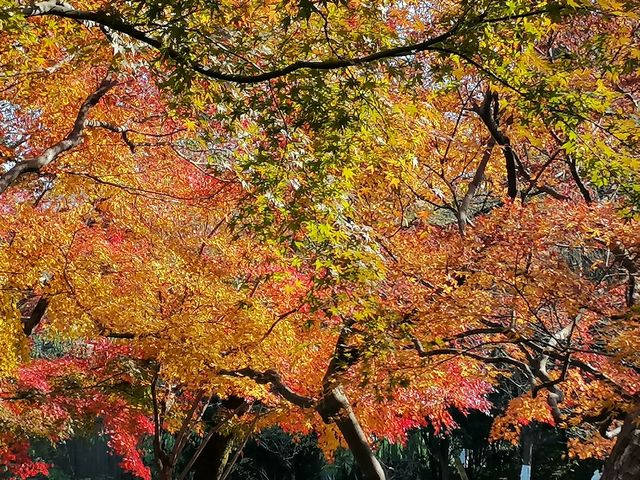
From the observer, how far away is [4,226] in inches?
347

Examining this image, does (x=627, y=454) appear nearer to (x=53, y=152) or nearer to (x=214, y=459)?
(x=53, y=152)

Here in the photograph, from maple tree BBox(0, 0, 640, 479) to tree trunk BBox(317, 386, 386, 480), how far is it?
0.10 ft

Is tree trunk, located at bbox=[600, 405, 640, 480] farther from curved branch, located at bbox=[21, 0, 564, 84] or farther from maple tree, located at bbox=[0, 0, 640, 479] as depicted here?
curved branch, located at bbox=[21, 0, 564, 84]

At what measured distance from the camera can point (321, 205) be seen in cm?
494

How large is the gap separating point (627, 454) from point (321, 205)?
3.83 metres

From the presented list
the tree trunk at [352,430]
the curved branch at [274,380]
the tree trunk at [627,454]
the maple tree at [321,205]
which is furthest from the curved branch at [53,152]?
the tree trunk at [627,454]

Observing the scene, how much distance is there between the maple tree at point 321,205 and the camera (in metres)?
4.71

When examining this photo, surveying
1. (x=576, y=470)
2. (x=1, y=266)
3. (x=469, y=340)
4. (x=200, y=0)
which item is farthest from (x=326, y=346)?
(x=576, y=470)

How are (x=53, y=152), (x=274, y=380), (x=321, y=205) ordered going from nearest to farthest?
(x=321, y=205)
(x=53, y=152)
(x=274, y=380)

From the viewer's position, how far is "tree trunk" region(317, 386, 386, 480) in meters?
8.22

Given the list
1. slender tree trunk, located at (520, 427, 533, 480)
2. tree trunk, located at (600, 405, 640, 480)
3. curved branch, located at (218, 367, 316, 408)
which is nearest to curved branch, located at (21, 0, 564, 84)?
tree trunk, located at (600, 405, 640, 480)

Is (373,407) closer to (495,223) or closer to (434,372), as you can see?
(434,372)

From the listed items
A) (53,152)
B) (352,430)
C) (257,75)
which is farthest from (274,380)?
(257,75)

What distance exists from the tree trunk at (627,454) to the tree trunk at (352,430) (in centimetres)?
281
